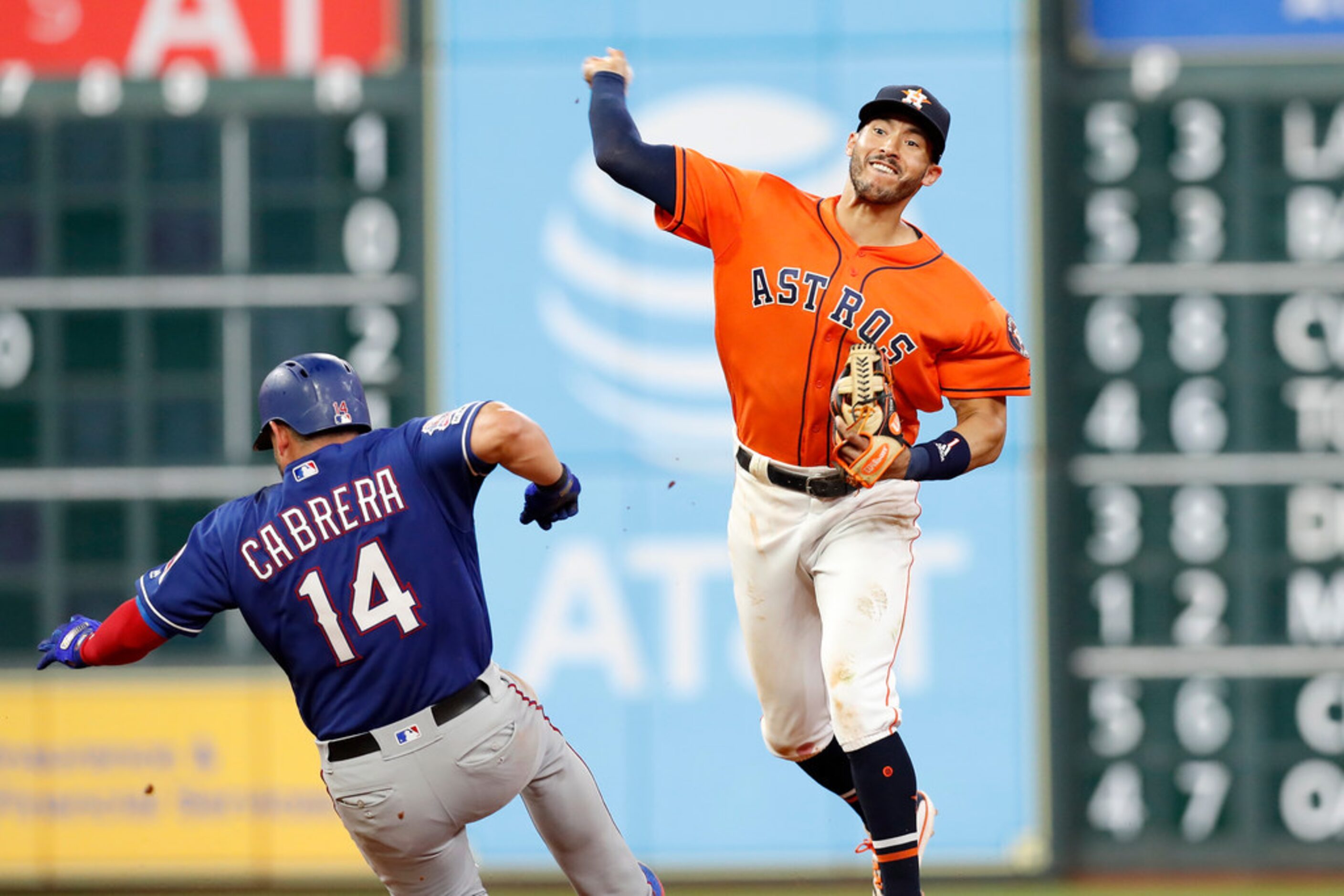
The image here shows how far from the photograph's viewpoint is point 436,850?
4.76m

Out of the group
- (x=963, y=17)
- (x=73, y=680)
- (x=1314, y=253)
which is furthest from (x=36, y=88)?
(x=1314, y=253)

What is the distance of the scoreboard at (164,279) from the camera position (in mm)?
8227

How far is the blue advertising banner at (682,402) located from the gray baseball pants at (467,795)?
3.38 meters

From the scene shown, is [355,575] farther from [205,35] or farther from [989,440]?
[205,35]

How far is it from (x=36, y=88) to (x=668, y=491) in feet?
11.5

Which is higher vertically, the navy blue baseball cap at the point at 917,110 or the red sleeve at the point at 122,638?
the navy blue baseball cap at the point at 917,110

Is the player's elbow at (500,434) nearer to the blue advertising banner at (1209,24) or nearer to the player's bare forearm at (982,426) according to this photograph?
the player's bare forearm at (982,426)

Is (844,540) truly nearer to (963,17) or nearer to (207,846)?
(963,17)

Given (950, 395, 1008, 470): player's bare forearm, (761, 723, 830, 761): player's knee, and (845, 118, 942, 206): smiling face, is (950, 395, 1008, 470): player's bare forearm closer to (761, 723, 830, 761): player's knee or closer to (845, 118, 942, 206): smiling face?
(845, 118, 942, 206): smiling face

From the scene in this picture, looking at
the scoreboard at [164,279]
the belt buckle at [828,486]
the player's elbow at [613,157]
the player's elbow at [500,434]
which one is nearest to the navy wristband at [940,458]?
the belt buckle at [828,486]

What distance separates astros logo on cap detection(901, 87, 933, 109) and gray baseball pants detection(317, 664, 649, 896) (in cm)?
191

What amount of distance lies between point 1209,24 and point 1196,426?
190 cm

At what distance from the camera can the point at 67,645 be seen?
15.5 feet

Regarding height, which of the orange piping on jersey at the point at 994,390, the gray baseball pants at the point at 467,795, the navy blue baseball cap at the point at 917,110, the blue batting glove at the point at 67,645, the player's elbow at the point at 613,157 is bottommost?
the gray baseball pants at the point at 467,795
